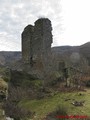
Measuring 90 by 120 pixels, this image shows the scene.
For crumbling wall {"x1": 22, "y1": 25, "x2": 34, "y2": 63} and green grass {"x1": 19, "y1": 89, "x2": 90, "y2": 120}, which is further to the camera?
crumbling wall {"x1": 22, "y1": 25, "x2": 34, "y2": 63}

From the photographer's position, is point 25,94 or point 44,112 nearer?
point 44,112

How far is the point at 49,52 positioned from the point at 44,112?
9389 millimetres

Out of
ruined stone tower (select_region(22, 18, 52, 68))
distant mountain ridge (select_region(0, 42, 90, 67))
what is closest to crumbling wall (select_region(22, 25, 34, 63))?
ruined stone tower (select_region(22, 18, 52, 68))

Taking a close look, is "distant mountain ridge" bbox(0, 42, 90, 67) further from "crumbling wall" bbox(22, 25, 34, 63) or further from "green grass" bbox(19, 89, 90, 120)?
"green grass" bbox(19, 89, 90, 120)

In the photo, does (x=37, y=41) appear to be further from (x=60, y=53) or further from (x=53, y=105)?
(x=60, y=53)

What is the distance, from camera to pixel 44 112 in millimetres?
13602

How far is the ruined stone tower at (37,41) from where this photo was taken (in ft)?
71.4

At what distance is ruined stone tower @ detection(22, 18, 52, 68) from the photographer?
21.8 m

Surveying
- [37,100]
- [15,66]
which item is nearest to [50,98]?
[37,100]

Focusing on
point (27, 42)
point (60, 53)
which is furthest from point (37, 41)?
point (60, 53)

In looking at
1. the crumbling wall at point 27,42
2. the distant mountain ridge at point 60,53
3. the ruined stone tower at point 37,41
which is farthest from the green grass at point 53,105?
the distant mountain ridge at point 60,53

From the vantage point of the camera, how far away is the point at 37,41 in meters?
22.2

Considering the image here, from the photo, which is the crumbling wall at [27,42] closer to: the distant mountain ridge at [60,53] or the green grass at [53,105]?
the green grass at [53,105]

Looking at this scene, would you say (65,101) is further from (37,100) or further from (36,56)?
(36,56)
